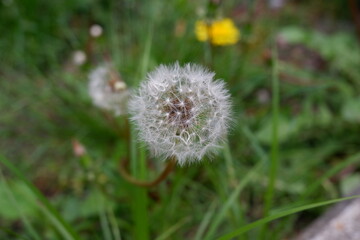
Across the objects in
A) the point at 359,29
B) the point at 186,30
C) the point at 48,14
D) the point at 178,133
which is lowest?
the point at 178,133

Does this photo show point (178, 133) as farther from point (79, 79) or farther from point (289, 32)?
point (289, 32)

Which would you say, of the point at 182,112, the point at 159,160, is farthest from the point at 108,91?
the point at 182,112

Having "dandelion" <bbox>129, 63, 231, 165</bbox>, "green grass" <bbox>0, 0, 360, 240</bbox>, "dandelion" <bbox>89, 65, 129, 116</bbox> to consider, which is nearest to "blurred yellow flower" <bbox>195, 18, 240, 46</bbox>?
"green grass" <bbox>0, 0, 360, 240</bbox>

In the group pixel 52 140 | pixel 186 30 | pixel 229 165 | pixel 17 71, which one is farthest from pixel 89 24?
pixel 229 165

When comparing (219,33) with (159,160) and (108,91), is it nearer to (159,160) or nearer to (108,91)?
(108,91)

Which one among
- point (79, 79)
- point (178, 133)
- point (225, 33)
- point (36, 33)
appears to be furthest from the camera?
point (36, 33)

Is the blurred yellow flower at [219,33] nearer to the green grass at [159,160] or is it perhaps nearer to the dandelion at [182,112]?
the green grass at [159,160]

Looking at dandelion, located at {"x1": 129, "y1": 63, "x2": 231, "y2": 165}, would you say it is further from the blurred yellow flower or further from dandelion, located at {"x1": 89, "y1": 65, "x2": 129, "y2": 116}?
the blurred yellow flower

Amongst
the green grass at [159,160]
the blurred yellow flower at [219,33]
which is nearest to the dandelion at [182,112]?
the green grass at [159,160]
